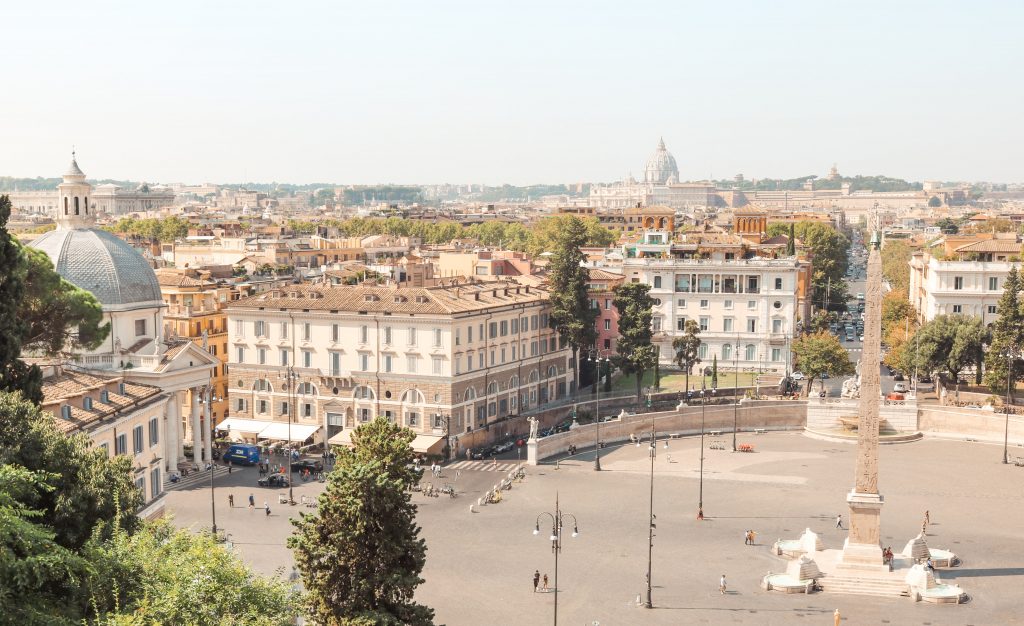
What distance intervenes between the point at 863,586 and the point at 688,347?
125 ft

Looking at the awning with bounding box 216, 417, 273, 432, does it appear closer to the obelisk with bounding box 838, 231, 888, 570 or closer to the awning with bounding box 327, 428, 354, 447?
the awning with bounding box 327, 428, 354, 447

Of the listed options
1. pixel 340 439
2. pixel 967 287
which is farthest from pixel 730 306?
pixel 340 439

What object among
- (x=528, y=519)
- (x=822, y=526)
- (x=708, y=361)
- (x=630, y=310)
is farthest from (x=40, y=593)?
(x=708, y=361)

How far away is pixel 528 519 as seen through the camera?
163ft

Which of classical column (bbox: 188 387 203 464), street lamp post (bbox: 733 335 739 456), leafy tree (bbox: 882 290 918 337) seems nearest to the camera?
classical column (bbox: 188 387 203 464)

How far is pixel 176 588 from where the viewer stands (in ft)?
70.8

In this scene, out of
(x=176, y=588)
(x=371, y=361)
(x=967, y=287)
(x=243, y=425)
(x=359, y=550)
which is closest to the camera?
(x=176, y=588)

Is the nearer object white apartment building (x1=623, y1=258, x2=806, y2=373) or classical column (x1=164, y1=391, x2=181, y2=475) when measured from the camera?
classical column (x1=164, y1=391, x2=181, y2=475)

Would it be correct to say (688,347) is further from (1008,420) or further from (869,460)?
(869,460)

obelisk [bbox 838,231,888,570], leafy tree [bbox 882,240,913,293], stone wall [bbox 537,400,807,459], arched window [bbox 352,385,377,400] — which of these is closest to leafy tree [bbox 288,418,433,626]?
obelisk [bbox 838,231,888,570]

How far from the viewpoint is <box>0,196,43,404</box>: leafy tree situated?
1240 inches

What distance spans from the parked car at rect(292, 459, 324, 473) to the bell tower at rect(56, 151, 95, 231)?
15540 mm

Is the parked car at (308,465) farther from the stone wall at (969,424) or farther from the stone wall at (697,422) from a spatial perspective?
the stone wall at (969,424)

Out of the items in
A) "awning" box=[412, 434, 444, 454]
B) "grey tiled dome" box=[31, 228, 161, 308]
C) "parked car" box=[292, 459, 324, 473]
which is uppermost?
"grey tiled dome" box=[31, 228, 161, 308]
